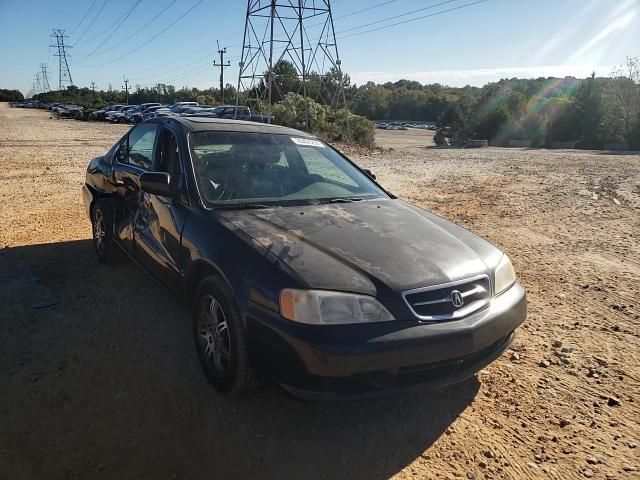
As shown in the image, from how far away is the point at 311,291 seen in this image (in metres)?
2.29

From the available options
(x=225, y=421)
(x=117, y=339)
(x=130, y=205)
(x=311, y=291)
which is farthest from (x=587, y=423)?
(x=130, y=205)

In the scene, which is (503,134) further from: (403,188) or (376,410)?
(376,410)

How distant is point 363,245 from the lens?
2719 millimetres

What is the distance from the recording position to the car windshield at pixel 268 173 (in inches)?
131

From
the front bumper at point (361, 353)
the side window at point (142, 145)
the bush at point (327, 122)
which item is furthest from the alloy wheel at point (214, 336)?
the bush at point (327, 122)

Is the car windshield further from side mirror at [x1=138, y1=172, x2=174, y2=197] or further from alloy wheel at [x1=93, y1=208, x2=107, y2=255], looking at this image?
alloy wheel at [x1=93, y1=208, x2=107, y2=255]

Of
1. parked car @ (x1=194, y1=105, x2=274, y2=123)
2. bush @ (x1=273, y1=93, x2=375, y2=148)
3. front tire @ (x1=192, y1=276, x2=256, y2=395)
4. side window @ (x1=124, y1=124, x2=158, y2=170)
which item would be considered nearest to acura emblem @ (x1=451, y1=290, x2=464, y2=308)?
front tire @ (x1=192, y1=276, x2=256, y2=395)

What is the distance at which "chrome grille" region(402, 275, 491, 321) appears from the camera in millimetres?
2357

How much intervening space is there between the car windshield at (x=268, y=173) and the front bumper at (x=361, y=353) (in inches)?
46.2

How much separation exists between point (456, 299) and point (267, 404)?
124cm

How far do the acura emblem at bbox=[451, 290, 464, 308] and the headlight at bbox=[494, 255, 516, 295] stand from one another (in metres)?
0.36

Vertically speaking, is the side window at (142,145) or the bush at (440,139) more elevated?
the side window at (142,145)

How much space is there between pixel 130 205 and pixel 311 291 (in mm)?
2527

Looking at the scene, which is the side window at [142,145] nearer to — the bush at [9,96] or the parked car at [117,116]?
the parked car at [117,116]
